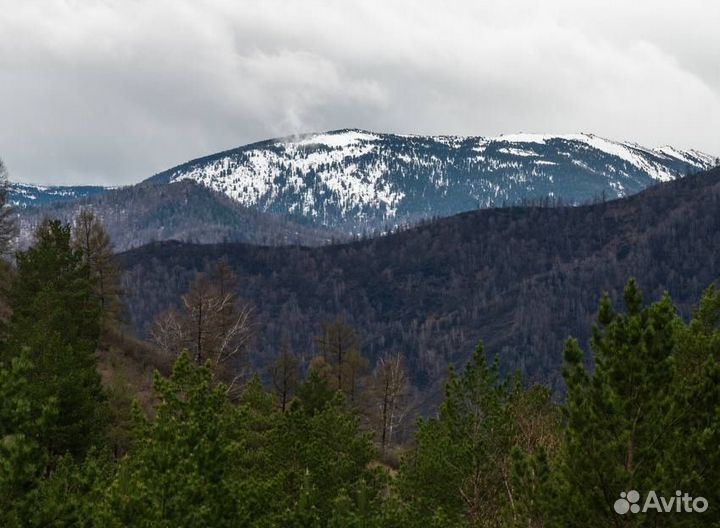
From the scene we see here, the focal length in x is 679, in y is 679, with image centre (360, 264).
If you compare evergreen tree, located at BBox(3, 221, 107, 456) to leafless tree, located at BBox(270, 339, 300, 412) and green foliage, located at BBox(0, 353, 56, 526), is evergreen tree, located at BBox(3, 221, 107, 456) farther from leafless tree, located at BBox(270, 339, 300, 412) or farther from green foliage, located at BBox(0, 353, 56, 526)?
leafless tree, located at BBox(270, 339, 300, 412)

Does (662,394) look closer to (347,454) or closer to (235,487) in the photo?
(235,487)

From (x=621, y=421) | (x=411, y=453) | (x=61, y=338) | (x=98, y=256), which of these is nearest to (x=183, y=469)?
(x=621, y=421)

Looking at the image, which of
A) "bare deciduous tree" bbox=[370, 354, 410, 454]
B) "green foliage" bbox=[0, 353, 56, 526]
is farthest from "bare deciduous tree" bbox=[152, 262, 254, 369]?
"green foliage" bbox=[0, 353, 56, 526]

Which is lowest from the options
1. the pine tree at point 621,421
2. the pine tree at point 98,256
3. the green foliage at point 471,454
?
the green foliage at point 471,454

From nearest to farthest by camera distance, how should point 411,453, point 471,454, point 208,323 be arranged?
1. point 471,454
2. point 411,453
3. point 208,323

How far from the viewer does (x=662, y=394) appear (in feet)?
43.2

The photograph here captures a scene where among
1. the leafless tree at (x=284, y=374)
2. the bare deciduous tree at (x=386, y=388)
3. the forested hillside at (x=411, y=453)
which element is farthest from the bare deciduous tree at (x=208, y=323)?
the forested hillside at (x=411, y=453)

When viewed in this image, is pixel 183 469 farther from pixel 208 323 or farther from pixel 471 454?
pixel 208 323

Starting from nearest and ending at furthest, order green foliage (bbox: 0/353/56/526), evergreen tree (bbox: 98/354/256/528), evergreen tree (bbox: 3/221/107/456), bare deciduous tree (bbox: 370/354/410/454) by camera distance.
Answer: green foliage (bbox: 0/353/56/526), evergreen tree (bbox: 98/354/256/528), evergreen tree (bbox: 3/221/107/456), bare deciduous tree (bbox: 370/354/410/454)

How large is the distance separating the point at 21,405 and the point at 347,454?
1135cm

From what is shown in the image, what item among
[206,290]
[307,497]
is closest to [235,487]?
[307,497]

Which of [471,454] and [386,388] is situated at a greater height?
[471,454]

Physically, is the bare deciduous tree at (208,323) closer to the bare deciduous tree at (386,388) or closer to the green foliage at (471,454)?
the bare deciduous tree at (386,388)

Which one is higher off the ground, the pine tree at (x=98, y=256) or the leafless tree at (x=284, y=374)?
the pine tree at (x=98, y=256)
